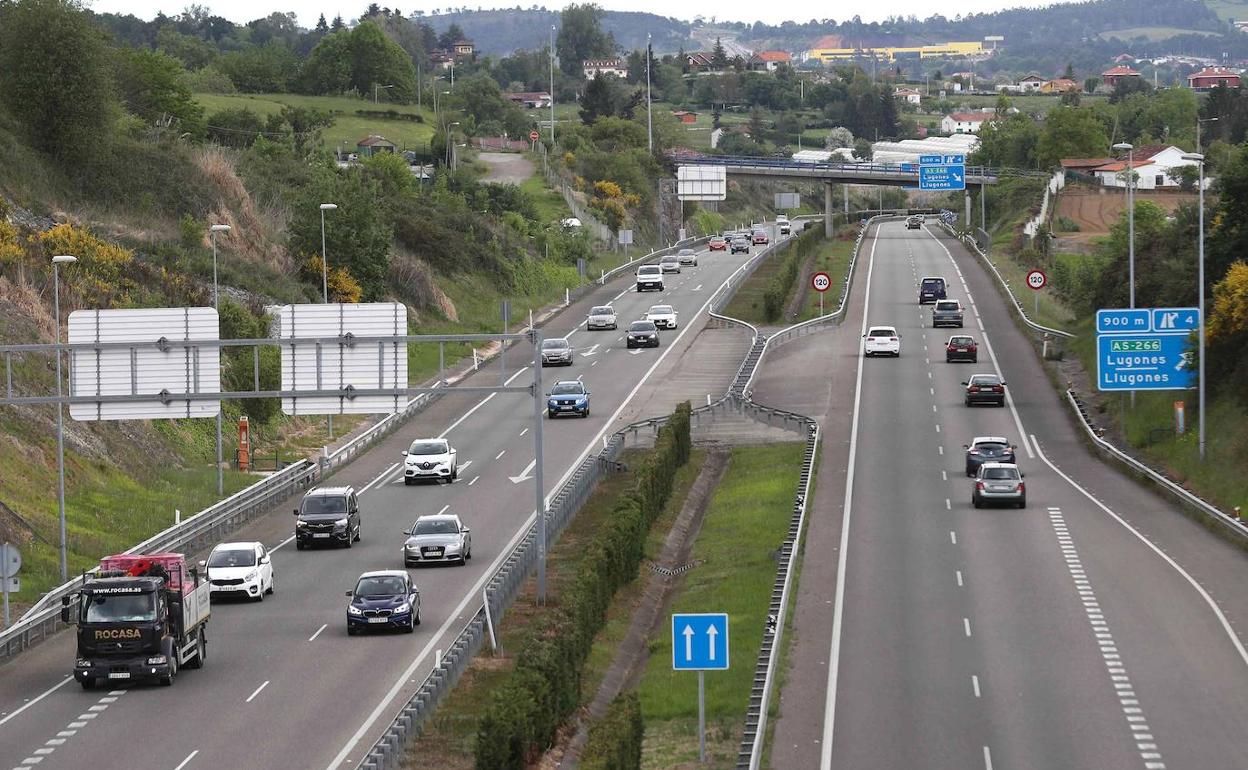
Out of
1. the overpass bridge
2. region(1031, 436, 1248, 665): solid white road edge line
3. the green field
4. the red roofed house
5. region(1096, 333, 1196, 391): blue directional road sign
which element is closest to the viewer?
region(1031, 436, 1248, 665): solid white road edge line

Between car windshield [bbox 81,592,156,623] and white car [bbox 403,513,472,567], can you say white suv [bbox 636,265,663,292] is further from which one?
car windshield [bbox 81,592,156,623]

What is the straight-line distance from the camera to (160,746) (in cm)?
3066

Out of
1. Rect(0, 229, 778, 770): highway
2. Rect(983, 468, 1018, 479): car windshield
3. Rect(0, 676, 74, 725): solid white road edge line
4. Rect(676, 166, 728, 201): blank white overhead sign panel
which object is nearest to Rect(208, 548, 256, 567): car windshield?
Rect(0, 229, 778, 770): highway

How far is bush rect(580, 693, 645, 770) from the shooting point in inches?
1009

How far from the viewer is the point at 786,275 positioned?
109125 millimetres

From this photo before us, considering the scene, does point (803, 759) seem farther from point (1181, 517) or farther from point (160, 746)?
point (1181, 517)

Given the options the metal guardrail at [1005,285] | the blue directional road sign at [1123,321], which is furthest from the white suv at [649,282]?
the blue directional road sign at [1123,321]

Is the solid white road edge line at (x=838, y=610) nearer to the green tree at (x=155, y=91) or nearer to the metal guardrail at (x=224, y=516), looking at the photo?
the metal guardrail at (x=224, y=516)

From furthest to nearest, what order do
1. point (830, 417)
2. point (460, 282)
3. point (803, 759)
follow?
point (460, 282), point (830, 417), point (803, 759)

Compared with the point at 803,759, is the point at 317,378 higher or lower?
higher

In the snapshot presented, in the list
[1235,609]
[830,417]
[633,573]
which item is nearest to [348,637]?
[633,573]

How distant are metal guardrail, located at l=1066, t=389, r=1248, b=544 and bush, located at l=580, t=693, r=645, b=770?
24.4 metres

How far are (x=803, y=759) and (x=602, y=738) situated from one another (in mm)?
4381

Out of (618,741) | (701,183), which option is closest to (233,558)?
(618,741)
